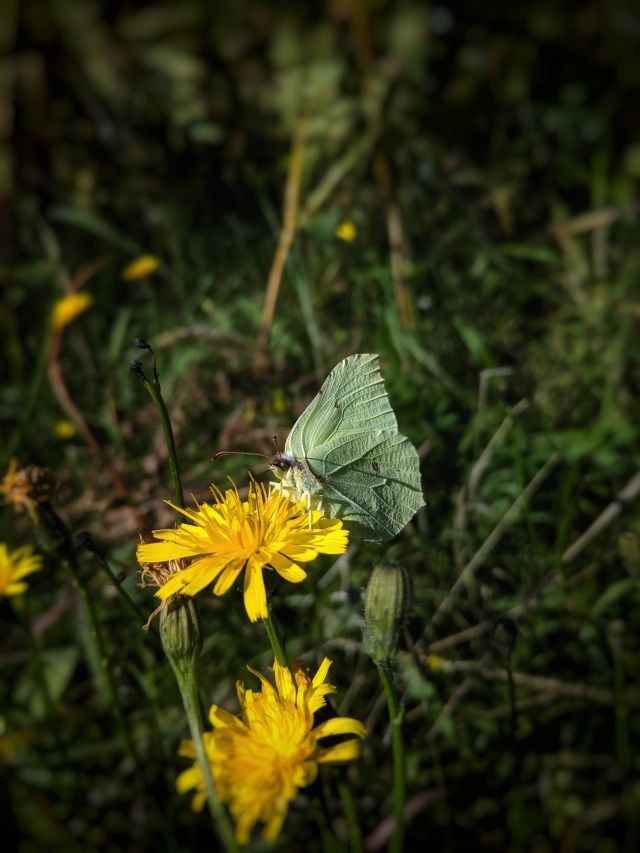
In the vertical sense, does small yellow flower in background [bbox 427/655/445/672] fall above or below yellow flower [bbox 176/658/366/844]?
below

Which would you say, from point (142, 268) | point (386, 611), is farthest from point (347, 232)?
point (386, 611)

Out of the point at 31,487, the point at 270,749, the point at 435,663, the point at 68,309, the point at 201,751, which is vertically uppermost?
the point at 68,309

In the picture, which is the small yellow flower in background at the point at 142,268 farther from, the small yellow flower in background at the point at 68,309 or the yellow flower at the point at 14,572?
the yellow flower at the point at 14,572

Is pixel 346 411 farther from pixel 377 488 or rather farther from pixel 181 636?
pixel 181 636

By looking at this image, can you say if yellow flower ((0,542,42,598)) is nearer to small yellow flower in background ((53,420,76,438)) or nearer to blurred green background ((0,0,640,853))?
blurred green background ((0,0,640,853))

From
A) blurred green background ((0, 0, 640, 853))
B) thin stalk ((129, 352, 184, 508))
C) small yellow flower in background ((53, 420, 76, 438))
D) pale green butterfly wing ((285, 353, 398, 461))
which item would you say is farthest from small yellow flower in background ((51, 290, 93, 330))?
thin stalk ((129, 352, 184, 508))
